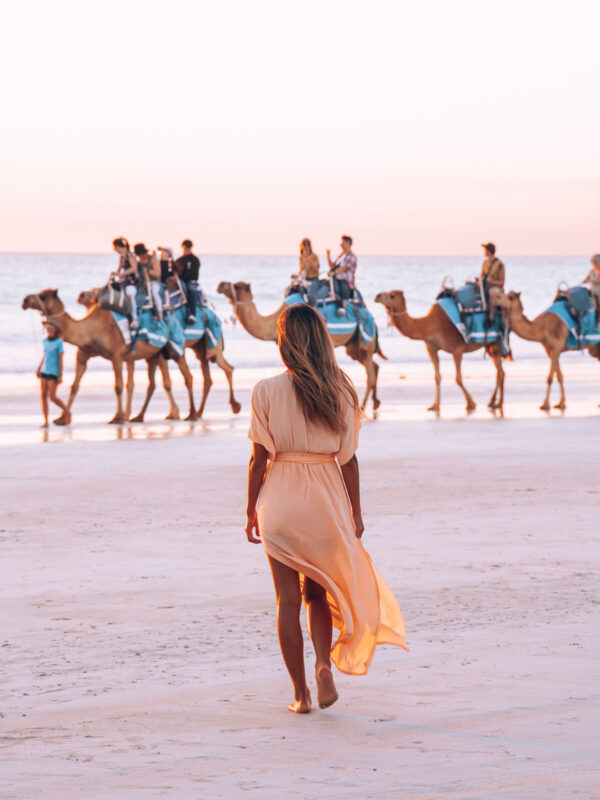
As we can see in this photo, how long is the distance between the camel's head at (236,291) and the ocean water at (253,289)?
0.43 m

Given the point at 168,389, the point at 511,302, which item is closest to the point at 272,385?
the point at 168,389

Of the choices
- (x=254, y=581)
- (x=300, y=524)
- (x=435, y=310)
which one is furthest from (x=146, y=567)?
(x=435, y=310)

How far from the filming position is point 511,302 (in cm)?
2200

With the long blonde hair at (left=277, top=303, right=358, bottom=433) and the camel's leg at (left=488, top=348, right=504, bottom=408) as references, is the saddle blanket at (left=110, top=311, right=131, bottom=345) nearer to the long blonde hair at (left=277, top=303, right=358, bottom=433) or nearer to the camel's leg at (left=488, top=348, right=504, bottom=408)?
the camel's leg at (left=488, top=348, right=504, bottom=408)

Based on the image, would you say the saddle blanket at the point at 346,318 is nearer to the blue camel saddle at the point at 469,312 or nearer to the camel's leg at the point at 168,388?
the blue camel saddle at the point at 469,312

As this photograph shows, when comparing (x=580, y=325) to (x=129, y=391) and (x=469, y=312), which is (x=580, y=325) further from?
(x=129, y=391)

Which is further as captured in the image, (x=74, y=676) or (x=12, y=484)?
(x=12, y=484)

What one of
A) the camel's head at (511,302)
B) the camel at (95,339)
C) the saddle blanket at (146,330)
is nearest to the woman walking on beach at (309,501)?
the camel at (95,339)

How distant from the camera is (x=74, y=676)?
6.07 metres

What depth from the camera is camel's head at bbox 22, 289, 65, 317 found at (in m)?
18.8

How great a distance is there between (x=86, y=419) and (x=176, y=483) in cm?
731

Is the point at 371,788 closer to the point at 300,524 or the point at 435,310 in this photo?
the point at 300,524

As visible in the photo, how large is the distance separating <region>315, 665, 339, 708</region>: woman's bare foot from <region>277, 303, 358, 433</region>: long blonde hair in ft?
3.15

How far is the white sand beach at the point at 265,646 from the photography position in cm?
484
